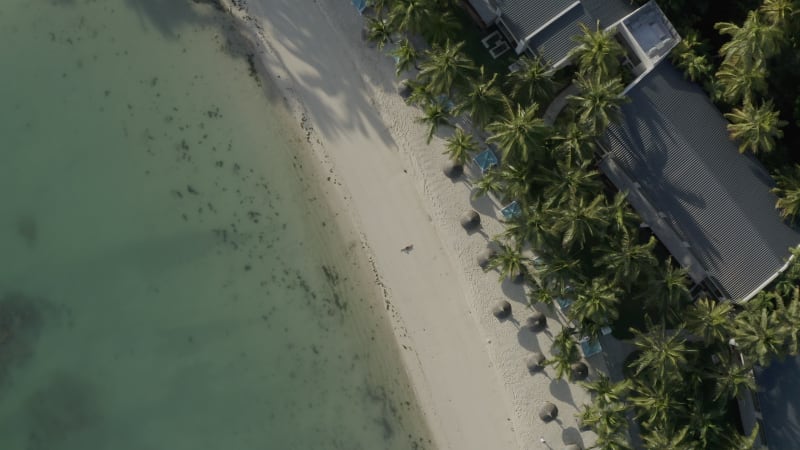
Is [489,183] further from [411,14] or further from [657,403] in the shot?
[657,403]

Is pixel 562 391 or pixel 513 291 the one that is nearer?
pixel 562 391

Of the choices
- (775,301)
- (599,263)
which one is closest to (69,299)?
(599,263)

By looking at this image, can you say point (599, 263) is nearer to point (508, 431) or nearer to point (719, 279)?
point (719, 279)

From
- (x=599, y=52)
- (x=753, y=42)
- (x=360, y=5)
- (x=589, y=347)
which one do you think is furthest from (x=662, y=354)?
(x=360, y=5)

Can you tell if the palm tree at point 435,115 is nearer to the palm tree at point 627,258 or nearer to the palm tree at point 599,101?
the palm tree at point 599,101

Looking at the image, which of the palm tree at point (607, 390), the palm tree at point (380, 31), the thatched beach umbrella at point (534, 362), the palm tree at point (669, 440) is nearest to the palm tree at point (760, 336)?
the palm tree at point (669, 440)

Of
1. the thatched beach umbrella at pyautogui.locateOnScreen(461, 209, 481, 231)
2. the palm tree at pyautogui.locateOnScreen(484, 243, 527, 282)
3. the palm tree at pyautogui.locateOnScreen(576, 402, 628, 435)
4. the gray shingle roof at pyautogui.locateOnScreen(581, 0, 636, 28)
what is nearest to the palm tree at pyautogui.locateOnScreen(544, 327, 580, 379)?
the palm tree at pyautogui.locateOnScreen(576, 402, 628, 435)

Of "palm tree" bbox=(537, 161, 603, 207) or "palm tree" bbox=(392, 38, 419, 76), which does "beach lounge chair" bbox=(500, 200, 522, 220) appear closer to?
"palm tree" bbox=(537, 161, 603, 207)
